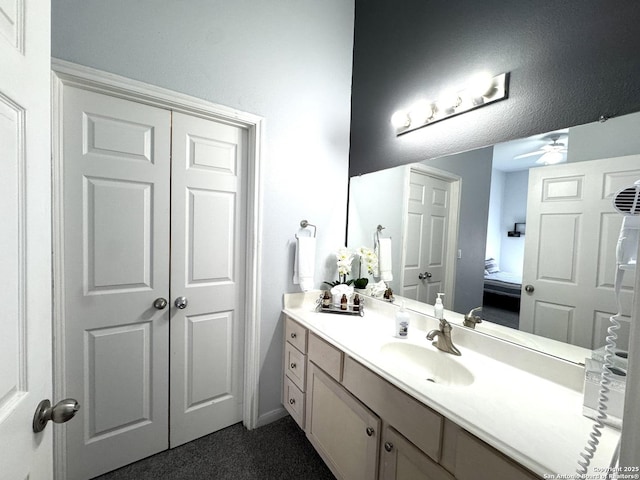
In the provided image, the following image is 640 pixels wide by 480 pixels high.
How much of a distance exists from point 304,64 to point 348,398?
2.02 metres

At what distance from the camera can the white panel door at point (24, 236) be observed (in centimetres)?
49

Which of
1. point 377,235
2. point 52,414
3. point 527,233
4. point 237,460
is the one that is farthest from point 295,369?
point 527,233

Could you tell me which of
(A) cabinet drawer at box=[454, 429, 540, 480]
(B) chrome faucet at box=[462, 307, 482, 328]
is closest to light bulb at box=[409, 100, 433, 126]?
(B) chrome faucet at box=[462, 307, 482, 328]

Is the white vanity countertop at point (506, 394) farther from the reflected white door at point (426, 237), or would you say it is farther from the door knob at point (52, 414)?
the door knob at point (52, 414)

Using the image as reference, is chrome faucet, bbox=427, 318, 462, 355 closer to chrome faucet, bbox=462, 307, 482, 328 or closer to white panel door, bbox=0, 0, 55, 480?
chrome faucet, bbox=462, 307, 482, 328

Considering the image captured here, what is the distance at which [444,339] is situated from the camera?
1254 mm

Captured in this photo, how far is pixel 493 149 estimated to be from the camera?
127cm

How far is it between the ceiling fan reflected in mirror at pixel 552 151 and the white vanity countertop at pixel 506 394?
30.7 inches

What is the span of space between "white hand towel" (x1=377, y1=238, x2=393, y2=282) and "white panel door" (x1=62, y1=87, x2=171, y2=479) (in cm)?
133

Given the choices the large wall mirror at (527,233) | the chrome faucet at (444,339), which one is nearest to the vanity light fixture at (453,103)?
the large wall mirror at (527,233)

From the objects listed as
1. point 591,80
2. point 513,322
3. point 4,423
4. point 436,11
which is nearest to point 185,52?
point 436,11

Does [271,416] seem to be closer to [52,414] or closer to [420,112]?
[52,414]

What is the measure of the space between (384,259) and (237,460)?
146cm

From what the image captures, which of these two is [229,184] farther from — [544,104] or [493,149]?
[544,104]
